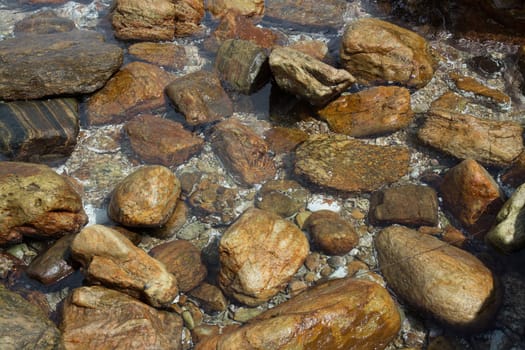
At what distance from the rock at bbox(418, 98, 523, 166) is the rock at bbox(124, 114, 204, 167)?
2.70m

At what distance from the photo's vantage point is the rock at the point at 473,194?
15.0 feet

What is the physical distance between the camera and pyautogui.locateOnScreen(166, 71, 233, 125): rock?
5.68 m

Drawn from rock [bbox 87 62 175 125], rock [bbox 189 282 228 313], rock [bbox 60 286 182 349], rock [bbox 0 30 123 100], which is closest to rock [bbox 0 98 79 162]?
rock [bbox 0 30 123 100]

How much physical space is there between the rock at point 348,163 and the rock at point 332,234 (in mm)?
471

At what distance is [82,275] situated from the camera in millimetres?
4336

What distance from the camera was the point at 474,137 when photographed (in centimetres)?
509

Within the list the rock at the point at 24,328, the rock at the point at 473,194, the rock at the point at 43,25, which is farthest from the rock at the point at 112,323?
the rock at the point at 43,25

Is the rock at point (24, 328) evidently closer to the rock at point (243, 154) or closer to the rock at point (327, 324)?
A: the rock at point (327, 324)

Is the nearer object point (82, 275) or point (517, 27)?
point (82, 275)

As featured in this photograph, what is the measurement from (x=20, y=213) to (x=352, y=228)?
3.19 meters

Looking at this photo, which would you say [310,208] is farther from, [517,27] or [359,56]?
[517,27]

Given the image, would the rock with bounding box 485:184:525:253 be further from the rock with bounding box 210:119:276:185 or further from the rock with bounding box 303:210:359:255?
the rock with bounding box 210:119:276:185

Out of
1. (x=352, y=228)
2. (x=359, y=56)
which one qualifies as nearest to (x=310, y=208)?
(x=352, y=228)

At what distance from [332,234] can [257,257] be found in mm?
856
